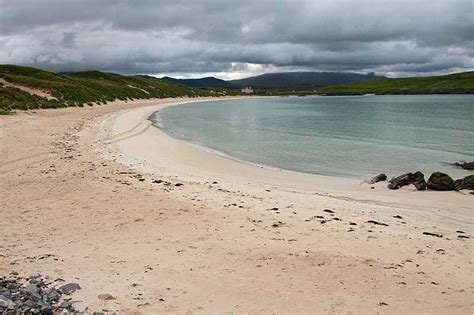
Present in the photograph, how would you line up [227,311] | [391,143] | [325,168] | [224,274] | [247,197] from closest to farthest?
[227,311], [224,274], [247,197], [325,168], [391,143]

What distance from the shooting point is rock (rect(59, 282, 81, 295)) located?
626cm

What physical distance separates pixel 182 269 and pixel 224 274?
732mm

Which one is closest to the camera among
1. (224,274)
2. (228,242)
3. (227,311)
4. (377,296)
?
(227,311)

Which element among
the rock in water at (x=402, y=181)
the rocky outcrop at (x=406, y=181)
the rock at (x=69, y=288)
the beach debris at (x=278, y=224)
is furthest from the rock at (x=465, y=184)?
the rock at (x=69, y=288)

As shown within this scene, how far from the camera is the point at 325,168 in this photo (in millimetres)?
19203

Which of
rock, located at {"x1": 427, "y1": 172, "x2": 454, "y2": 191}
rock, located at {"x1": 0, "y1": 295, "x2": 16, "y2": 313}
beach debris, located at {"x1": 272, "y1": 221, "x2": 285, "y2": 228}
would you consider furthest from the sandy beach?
rock, located at {"x1": 0, "y1": 295, "x2": 16, "y2": 313}

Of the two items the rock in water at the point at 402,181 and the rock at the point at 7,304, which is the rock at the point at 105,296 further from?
the rock in water at the point at 402,181

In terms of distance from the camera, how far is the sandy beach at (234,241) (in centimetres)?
635

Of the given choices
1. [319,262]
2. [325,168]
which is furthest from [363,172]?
[319,262]

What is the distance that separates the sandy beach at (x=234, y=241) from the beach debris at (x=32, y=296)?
0.69ft

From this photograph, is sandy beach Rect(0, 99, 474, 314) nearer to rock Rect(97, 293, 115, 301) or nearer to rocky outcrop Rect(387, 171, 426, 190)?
rock Rect(97, 293, 115, 301)

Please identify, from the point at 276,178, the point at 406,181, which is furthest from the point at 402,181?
the point at 276,178

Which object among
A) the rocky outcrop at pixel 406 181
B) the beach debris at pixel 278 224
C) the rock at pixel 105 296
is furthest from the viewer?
the rocky outcrop at pixel 406 181

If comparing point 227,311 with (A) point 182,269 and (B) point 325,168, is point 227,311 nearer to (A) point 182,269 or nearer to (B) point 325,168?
(A) point 182,269
